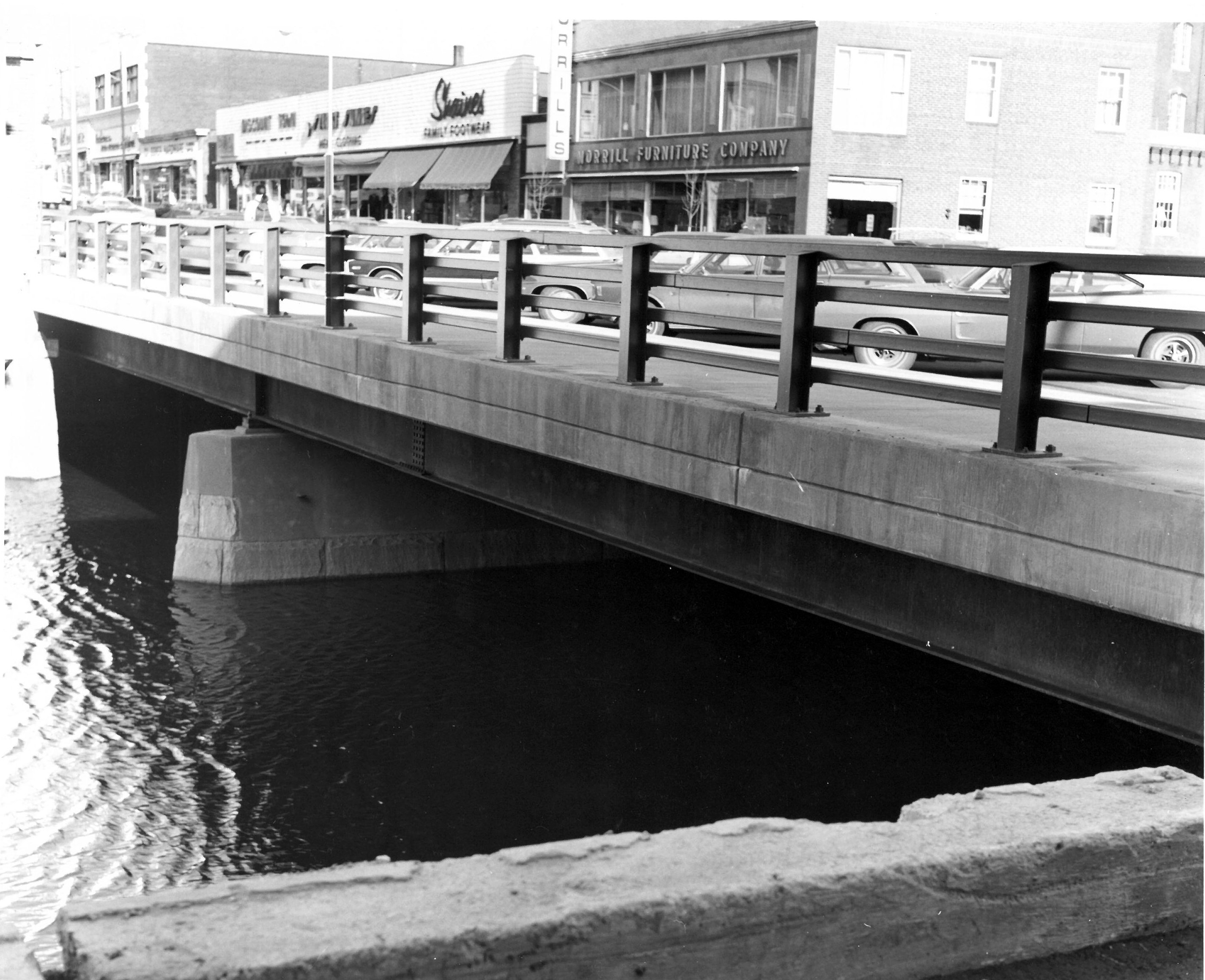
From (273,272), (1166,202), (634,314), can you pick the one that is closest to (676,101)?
(1166,202)

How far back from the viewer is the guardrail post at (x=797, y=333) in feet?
23.5

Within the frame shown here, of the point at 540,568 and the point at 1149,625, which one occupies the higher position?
the point at 1149,625

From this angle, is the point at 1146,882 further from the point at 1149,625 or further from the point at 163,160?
the point at 163,160

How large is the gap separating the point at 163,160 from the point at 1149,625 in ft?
282

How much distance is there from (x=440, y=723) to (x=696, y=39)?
35.7 metres

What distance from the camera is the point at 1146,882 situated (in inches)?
176

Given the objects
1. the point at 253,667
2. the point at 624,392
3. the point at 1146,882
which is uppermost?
the point at 624,392

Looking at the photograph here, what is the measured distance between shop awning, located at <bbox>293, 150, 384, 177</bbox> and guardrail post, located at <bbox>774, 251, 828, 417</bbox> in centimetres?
5235

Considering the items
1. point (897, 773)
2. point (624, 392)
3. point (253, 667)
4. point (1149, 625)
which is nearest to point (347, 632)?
point (253, 667)

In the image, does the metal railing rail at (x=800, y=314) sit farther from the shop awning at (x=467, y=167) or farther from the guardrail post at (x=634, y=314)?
the shop awning at (x=467, y=167)

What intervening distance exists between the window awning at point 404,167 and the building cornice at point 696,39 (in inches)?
313

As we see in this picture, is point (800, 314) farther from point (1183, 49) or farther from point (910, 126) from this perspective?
point (1183, 49)

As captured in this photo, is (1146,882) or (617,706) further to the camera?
(617,706)

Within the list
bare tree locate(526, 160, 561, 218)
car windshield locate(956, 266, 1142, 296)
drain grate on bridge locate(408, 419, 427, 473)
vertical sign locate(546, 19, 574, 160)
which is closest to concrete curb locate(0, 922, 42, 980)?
drain grate on bridge locate(408, 419, 427, 473)
